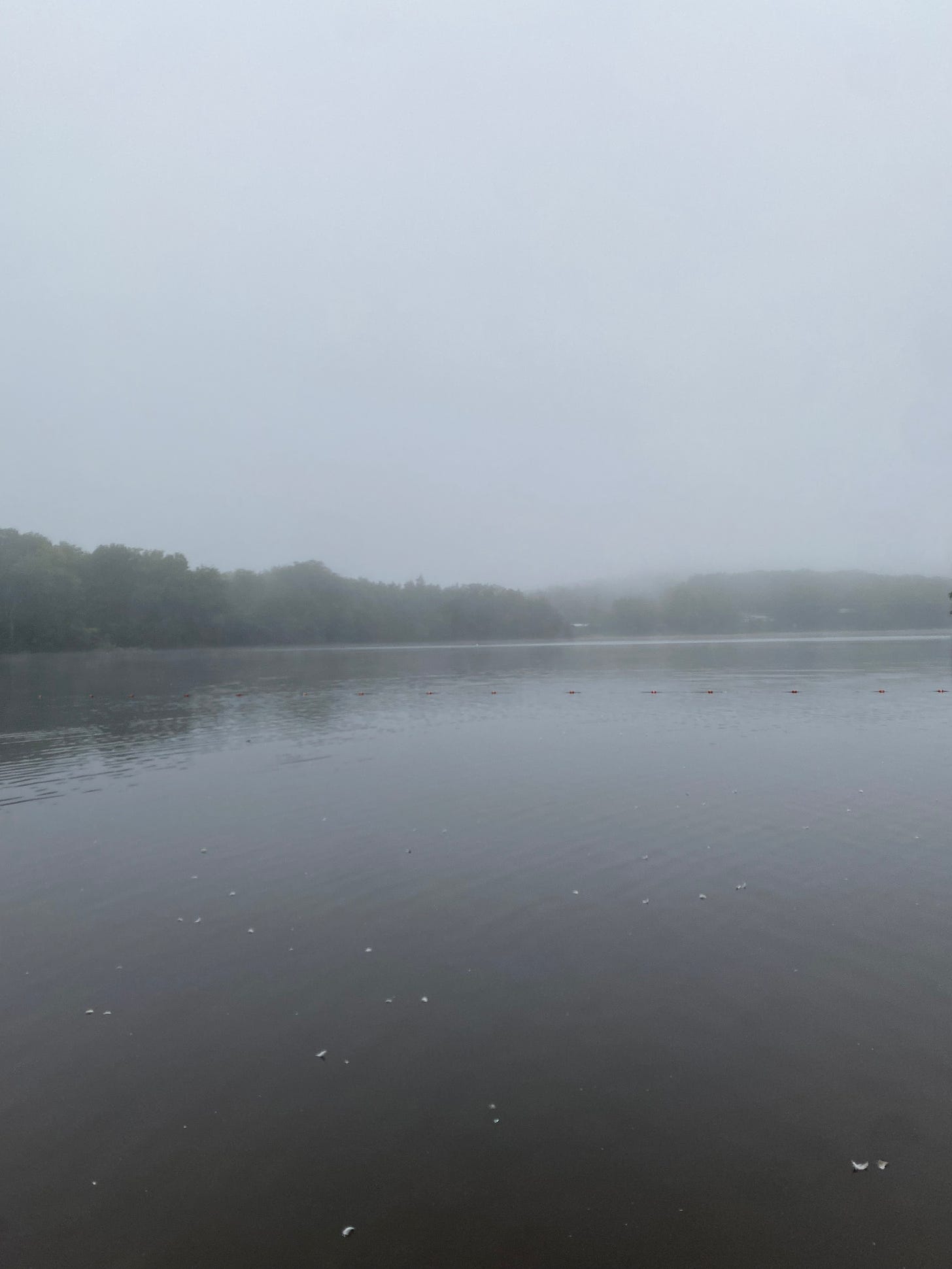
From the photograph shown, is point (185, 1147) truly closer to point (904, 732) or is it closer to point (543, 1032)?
point (543, 1032)

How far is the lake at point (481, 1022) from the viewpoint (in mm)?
4367

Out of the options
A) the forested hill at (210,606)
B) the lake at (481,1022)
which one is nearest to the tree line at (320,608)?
the forested hill at (210,606)

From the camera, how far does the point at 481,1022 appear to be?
6324 mm

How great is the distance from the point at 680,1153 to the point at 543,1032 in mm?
1519

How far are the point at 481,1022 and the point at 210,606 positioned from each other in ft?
→ 344

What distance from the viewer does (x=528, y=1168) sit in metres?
4.70

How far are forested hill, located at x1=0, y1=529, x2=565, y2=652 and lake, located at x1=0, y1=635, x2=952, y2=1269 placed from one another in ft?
265

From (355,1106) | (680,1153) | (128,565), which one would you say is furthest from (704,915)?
(128,565)

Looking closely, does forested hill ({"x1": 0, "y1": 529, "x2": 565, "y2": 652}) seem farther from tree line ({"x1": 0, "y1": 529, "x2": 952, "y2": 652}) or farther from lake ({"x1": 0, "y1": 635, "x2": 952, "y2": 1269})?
lake ({"x1": 0, "y1": 635, "x2": 952, "y2": 1269})

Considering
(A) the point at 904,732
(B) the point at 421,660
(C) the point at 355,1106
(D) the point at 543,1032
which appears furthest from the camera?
(B) the point at 421,660

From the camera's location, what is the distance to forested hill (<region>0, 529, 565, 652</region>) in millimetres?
85375

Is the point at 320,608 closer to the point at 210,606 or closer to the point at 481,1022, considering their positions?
the point at 210,606

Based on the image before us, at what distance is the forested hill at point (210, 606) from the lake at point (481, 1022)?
80.9 meters

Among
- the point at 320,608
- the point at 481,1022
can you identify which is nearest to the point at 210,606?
the point at 320,608
